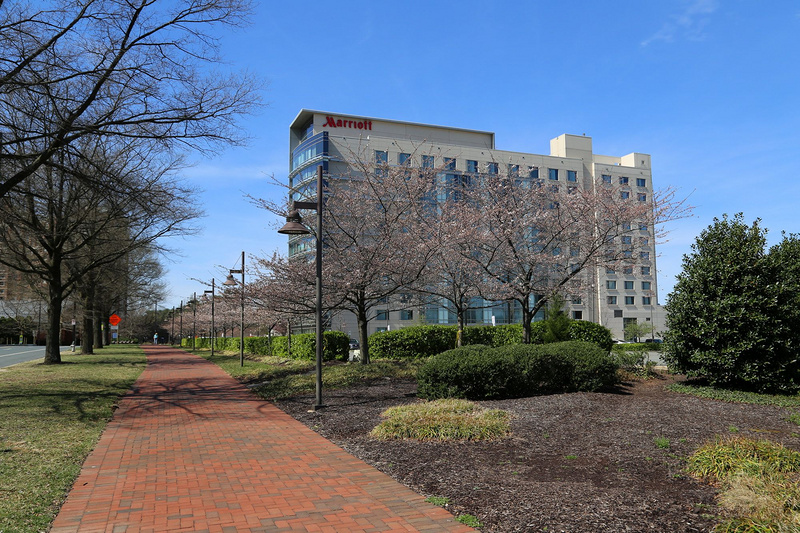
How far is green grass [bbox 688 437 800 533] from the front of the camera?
406 centimetres

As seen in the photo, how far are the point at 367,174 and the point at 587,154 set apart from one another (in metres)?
61.9

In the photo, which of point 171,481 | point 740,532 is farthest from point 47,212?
point 740,532

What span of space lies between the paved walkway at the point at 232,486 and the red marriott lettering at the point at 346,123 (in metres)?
57.0

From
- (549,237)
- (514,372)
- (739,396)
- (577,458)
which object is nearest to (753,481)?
(577,458)

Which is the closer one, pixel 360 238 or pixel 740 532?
pixel 740 532

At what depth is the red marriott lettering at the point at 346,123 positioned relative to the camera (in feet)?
208

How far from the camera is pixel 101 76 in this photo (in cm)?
1255

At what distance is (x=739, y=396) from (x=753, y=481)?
6223mm

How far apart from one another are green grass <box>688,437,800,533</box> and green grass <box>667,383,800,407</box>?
420 centimetres

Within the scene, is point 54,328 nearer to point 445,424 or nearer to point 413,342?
point 413,342

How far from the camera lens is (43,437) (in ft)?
26.4

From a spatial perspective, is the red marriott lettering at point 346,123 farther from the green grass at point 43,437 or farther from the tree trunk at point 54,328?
the green grass at point 43,437

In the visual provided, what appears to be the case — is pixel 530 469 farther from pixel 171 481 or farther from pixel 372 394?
pixel 372 394

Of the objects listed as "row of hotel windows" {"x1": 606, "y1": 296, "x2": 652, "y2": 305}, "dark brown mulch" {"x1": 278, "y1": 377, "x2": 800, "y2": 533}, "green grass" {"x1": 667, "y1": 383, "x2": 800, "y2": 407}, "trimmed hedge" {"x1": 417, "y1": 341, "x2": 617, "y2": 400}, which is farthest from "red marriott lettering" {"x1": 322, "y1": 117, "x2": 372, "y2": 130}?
"green grass" {"x1": 667, "y1": 383, "x2": 800, "y2": 407}
